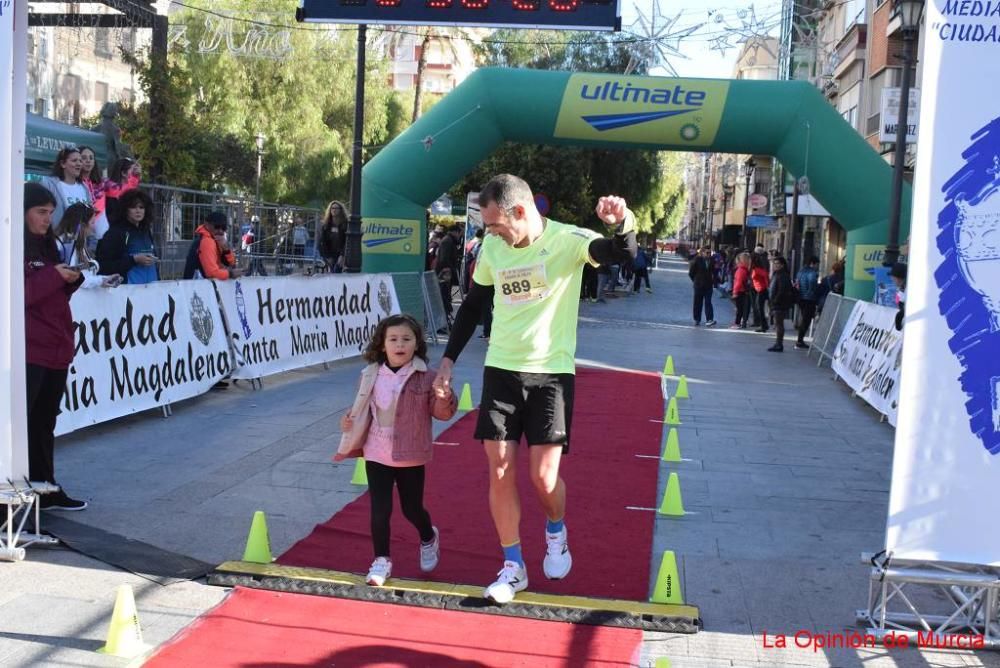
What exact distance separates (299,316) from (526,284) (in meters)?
8.72

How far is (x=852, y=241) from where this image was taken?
1867cm

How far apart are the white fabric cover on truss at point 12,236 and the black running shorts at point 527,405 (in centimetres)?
238

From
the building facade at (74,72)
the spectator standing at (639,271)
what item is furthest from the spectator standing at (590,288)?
the building facade at (74,72)

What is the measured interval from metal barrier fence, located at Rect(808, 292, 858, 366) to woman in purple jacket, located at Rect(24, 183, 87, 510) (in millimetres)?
12268

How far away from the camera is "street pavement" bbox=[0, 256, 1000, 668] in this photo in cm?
478

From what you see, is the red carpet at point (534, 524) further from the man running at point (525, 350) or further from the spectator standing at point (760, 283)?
the spectator standing at point (760, 283)

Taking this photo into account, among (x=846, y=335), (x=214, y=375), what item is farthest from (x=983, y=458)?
(x=846, y=335)

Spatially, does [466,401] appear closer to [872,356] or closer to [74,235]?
[74,235]

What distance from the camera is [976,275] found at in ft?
15.3

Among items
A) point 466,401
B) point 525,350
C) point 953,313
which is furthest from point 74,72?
point 953,313

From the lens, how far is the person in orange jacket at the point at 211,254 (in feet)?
37.6

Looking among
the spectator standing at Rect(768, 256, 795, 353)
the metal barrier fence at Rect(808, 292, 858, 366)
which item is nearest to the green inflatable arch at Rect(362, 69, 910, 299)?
the metal barrier fence at Rect(808, 292, 858, 366)

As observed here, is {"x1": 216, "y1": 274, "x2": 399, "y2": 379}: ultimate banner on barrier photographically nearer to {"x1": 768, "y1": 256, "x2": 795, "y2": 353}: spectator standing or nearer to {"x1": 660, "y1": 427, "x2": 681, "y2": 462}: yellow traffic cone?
{"x1": 660, "y1": 427, "x2": 681, "y2": 462}: yellow traffic cone

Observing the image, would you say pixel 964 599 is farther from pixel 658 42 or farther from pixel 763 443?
pixel 658 42
